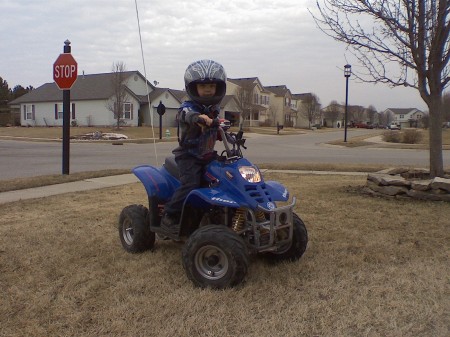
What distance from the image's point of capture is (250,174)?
13.3 ft

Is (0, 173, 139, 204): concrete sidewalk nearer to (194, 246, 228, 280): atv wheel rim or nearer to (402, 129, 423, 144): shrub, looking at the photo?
(194, 246, 228, 280): atv wheel rim

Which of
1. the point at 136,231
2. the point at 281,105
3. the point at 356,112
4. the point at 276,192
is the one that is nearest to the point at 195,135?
the point at 276,192

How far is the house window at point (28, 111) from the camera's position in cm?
5072

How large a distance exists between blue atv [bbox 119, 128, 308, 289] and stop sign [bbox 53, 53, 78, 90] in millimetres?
7421

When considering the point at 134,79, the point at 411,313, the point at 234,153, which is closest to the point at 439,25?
the point at 234,153

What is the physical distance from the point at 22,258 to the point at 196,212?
1.86m

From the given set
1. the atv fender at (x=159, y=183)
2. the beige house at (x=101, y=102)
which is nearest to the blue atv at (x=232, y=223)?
the atv fender at (x=159, y=183)

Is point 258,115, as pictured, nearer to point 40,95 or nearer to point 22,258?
point 40,95

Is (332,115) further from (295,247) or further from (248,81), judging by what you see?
(295,247)

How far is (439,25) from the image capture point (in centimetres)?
750

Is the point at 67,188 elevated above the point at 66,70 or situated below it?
below

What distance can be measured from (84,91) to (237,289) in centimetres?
4627

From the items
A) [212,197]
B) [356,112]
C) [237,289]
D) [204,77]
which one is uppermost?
[356,112]

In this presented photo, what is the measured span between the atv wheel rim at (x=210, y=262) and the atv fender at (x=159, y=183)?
3.13 feet
